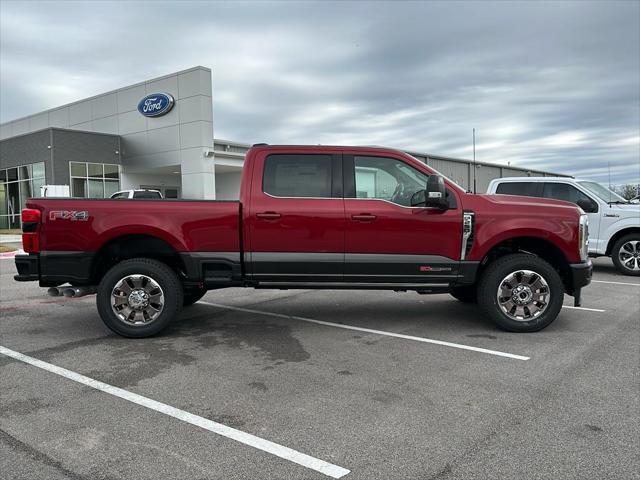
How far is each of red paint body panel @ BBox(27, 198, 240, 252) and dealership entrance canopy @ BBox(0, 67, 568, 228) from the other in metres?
22.5

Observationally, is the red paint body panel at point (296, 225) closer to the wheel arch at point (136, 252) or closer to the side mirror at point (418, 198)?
the side mirror at point (418, 198)

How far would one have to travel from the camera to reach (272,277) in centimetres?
576

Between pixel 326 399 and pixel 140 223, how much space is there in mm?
2872

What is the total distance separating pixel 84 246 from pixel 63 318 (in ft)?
5.44

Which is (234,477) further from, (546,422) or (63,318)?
(63,318)

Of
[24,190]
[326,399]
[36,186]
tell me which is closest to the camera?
[326,399]

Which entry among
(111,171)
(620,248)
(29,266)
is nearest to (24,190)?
(111,171)

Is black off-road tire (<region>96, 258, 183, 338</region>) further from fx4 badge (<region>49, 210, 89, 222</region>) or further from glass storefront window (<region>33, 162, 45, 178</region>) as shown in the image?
glass storefront window (<region>33, 162, 45, 178</region>)

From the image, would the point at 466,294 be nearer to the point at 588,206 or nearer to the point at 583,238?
the point at 583,238

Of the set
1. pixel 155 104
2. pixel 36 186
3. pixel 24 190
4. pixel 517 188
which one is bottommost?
pixel 517 188

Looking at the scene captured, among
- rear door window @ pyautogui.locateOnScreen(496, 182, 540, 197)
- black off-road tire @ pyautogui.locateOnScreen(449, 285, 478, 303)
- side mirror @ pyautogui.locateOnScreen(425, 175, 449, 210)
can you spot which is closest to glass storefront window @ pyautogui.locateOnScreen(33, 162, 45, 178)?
rear door window @ pyautogui.locateOnScreen(496, 182, 540, 197)

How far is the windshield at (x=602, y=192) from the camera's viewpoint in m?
11.0

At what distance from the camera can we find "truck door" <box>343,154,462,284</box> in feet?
18.5

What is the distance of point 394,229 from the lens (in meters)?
5.66
